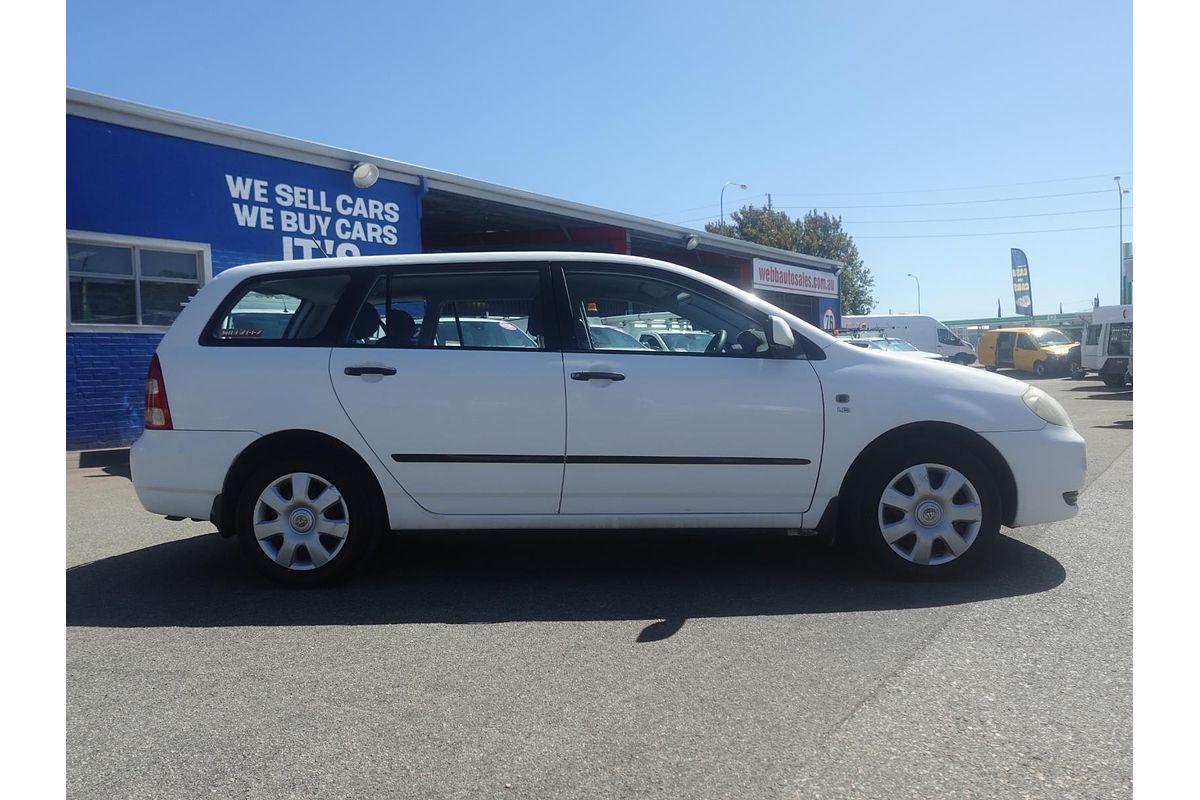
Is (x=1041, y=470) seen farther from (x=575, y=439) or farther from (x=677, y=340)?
(x=575, y=439)

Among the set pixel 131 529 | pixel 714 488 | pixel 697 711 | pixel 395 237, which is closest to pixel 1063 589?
pixel 714 488

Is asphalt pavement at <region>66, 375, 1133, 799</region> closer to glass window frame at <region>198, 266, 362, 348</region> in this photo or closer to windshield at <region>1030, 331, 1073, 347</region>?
glass window frame at <region>198, 266, 362, 348</region>

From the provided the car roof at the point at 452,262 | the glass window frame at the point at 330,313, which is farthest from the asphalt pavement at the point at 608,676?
the car roof at the point at 452,262

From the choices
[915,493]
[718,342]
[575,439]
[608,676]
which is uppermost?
[718,342]

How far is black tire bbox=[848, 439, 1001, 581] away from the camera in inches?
183

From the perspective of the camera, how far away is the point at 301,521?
187 inches

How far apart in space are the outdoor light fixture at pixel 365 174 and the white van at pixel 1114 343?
59.0 ft

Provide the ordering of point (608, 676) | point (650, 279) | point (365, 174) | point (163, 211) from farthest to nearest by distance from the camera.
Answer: point (365, 174) → point (163, 211) → point (650, 279) → point (608, 676)

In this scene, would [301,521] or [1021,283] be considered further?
[1021,283]

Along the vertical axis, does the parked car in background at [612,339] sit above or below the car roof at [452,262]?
below

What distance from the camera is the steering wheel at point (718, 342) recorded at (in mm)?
4793

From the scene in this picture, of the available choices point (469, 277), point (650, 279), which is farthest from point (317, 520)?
point (650, 279)

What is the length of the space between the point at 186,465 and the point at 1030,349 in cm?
3381

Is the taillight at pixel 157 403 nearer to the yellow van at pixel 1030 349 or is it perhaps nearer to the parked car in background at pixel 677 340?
the parked car in background at pixel 677 340
